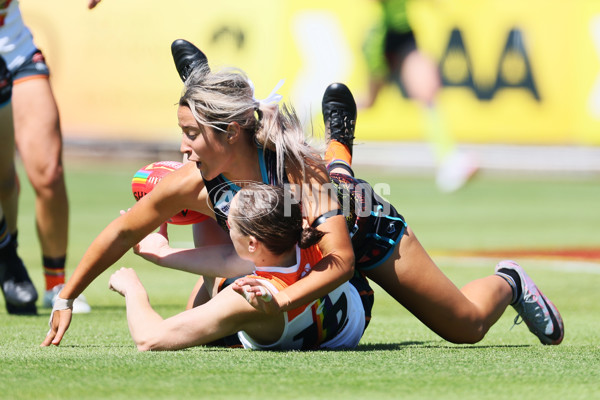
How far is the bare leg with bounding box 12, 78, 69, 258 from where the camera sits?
239 inches

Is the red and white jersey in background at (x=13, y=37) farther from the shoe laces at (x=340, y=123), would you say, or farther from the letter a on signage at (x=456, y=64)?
the letter a on signage at (x=456, y=64)

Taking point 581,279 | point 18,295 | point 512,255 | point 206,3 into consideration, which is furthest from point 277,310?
point 206,3

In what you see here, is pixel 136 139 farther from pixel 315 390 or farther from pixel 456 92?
pixel 315 390

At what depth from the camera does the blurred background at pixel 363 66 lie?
18859 mm

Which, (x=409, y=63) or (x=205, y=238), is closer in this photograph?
(x=205, y=238)

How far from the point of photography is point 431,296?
4.71 m

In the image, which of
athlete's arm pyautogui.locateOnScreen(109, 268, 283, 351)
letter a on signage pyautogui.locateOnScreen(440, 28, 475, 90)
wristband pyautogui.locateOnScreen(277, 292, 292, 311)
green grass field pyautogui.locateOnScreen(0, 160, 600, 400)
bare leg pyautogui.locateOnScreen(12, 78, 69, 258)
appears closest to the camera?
green grass field pyautogui.locateOnScreen(0, 160, 600, 400)

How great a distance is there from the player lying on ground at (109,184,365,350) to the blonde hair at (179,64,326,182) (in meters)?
0.17

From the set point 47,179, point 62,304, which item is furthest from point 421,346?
point 47,179

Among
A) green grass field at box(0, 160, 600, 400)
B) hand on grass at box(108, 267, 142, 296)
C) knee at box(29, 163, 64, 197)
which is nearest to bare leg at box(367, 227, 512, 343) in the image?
green grass field at box(0, 160, 600, 400)

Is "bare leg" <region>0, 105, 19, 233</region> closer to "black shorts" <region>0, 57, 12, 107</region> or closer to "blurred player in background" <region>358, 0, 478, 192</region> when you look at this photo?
"black shorts" <region>0, 57, 12, 107</region>

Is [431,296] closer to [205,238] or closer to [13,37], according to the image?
[205,238]

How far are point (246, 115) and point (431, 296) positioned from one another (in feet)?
4.00

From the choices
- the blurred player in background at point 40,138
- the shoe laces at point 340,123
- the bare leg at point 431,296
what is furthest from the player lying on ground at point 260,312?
the blurred player in background at point 40,138
